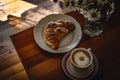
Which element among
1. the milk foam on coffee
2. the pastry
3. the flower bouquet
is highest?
the flower bouquet

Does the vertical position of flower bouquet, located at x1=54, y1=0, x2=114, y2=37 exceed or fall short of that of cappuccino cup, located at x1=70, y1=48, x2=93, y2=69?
it exceeds it

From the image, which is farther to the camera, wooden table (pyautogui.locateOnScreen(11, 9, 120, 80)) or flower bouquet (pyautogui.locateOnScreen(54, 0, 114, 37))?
wooden table (pyautogui.locateOnScreen(11, 9, 120, 80))

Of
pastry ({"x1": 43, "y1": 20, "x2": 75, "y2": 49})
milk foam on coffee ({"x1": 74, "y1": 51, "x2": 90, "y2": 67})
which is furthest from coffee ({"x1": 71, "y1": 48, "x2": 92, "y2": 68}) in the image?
pastry ({"x1": 43, "y1": 20, "x2": 75, "y2": 49})

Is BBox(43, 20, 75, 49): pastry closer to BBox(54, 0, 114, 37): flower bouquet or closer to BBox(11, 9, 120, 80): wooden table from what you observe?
BBox(11, 9, 120, 80): wooden table

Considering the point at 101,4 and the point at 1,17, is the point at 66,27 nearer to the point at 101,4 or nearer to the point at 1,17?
the point at 101,4

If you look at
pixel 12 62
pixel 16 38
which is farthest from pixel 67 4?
pixel 12 62

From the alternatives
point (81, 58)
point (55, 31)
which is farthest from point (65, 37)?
point (81, 58)
